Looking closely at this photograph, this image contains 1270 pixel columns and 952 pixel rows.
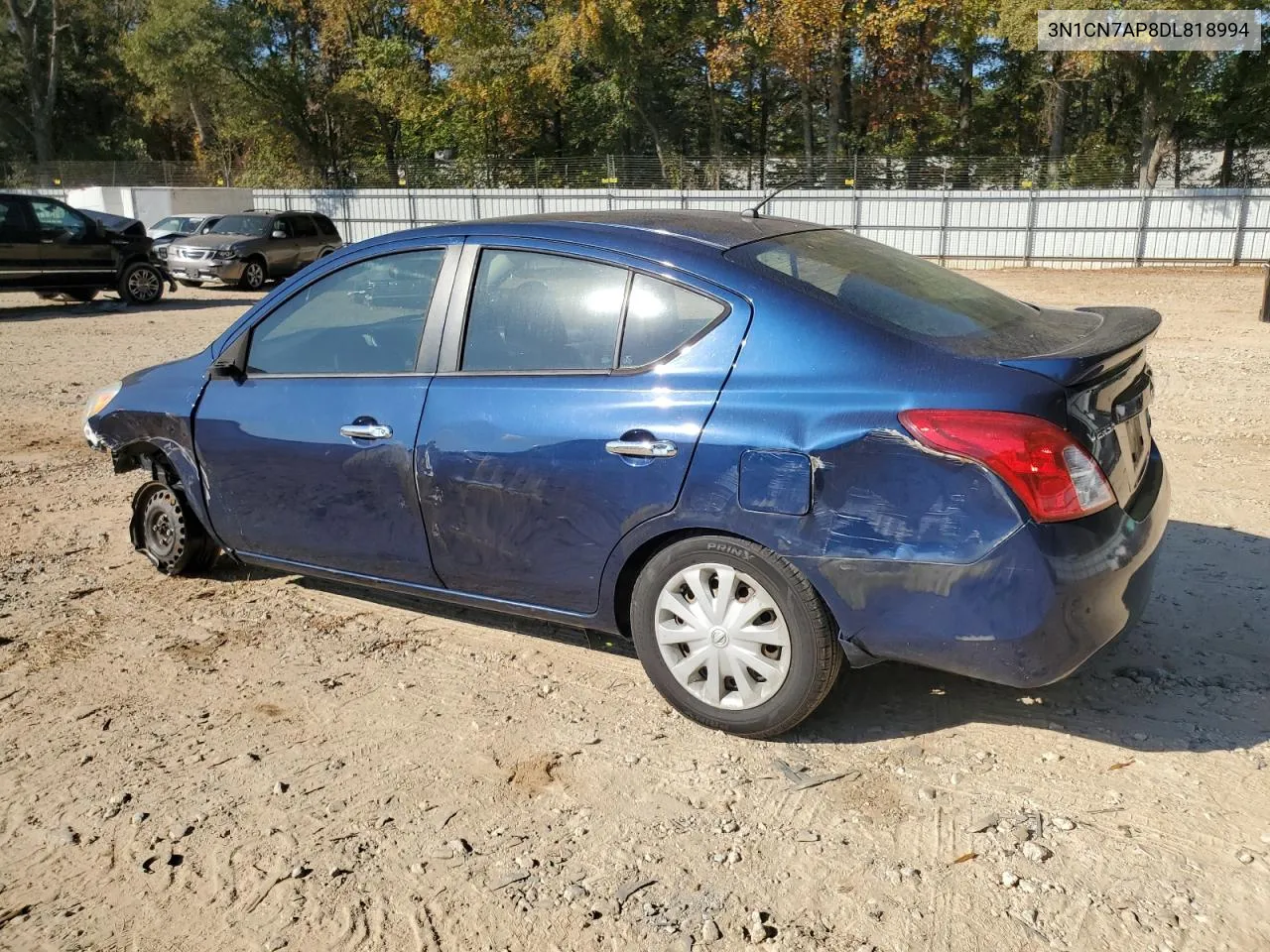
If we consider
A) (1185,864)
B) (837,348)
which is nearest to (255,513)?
(837,348)

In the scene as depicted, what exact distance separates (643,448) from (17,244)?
52.3 ft

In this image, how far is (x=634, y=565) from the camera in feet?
11.4

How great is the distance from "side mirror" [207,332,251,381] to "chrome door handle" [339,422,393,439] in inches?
28.6

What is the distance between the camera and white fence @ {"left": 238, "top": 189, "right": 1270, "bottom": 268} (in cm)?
2559

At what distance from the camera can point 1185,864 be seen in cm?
271

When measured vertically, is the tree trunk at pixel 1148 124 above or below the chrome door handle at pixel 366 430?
Result: above

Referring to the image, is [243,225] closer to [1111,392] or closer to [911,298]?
[911,298]

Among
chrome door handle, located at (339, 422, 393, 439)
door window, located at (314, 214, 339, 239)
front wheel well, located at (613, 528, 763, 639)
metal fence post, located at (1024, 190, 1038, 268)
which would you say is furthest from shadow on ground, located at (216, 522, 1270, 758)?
metal fence post, located at (1024, 190, 1038, 268)

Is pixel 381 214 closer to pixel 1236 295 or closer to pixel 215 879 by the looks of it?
pixel 1236 295

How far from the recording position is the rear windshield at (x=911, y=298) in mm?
3215

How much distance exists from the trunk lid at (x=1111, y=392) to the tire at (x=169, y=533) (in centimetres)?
363

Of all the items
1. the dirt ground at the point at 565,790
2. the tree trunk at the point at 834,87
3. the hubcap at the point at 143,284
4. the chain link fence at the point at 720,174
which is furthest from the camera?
the tree trunk at the point at 834,87

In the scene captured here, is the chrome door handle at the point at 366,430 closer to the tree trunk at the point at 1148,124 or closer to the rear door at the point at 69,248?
the rear door at the point at 69,248

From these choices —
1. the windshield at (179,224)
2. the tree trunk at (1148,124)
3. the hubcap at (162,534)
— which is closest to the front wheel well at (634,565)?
the hubcap at (162,534)
